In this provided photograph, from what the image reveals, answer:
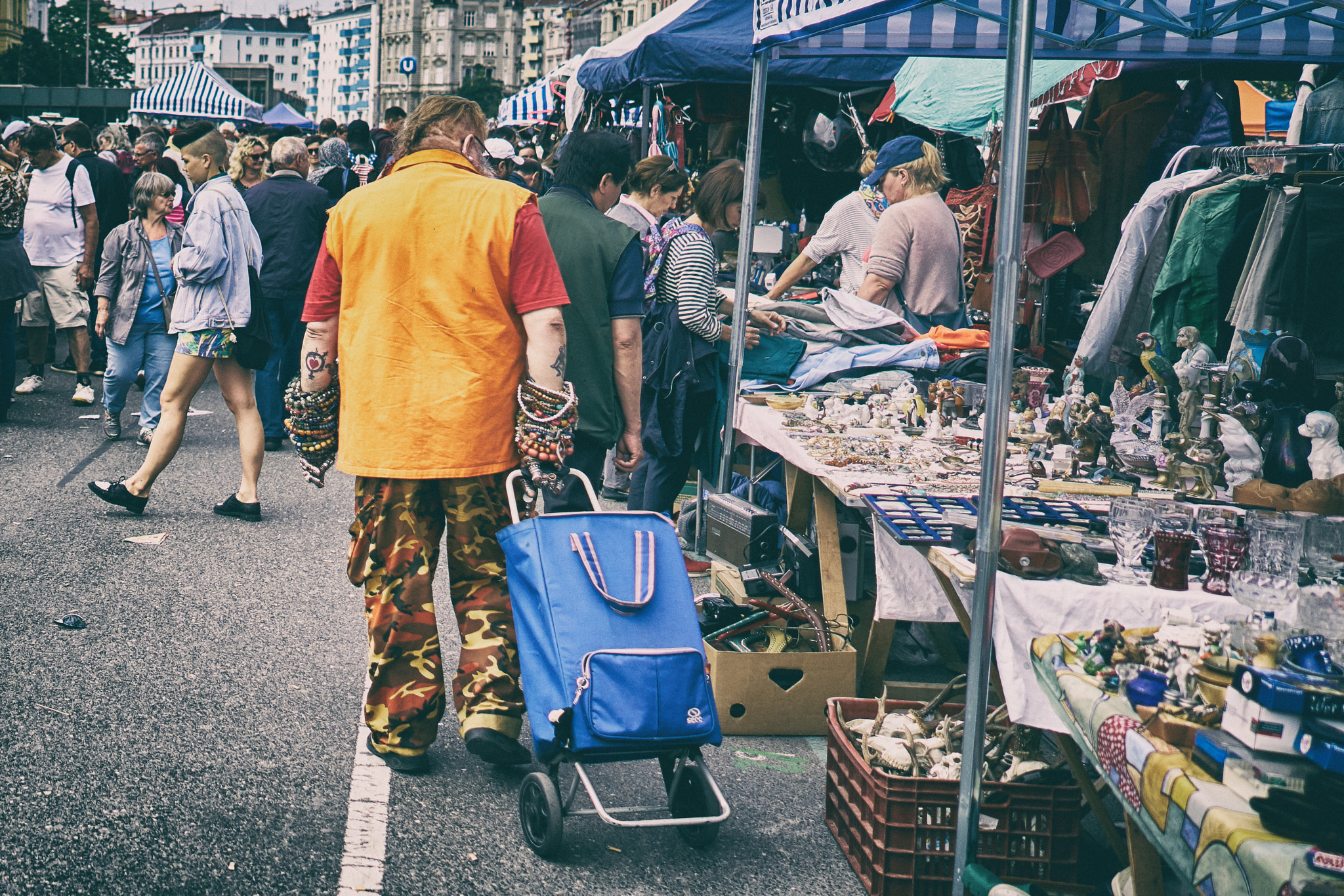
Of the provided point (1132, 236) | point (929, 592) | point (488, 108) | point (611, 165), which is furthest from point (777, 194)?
point (488, 108)

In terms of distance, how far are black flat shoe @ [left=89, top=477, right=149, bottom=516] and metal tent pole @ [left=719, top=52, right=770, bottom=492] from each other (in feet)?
10.4

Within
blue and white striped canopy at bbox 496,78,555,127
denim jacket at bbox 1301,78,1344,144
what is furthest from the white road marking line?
blue and white striped canopy at bbox 496,78,555,127

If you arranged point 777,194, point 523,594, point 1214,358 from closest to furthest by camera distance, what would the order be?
point 523,594
point 1214,358
point 777,194

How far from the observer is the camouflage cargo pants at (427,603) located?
381 centimetres

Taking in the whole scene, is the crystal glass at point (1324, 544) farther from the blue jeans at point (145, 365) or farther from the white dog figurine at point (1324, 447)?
the blue jeans at point (145, 365)

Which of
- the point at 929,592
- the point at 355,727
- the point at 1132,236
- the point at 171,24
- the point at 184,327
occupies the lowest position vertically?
the point at 355,727

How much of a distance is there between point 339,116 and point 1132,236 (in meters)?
190

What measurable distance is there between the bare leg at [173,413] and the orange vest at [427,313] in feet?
11.0

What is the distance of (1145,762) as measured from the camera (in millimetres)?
2430

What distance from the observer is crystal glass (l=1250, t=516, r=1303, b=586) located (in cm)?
321

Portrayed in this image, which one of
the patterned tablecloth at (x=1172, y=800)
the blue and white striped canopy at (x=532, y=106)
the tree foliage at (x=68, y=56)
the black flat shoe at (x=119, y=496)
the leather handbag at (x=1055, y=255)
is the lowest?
the black flat shoe at (x=119, y=496)

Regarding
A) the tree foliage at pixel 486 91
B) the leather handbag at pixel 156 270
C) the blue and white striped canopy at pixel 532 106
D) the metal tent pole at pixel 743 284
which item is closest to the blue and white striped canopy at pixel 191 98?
the blue and white striped canopy at pixel 532 106

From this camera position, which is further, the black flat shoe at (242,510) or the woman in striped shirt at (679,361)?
the black flat shoe at (242,510)

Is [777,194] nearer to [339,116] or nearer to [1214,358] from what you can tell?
[1214,358]
